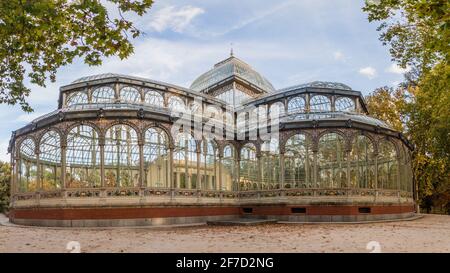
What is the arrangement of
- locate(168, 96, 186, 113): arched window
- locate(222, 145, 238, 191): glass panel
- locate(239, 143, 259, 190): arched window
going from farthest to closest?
locate(168, 96, 186, 113): arched window → locate(239, 143, 259, 190): arched window → locate(222, 145, 238, 191): glass panel

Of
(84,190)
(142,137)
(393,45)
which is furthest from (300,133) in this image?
(84,190)

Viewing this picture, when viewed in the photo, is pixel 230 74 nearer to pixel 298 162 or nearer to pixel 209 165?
pixel 209 165

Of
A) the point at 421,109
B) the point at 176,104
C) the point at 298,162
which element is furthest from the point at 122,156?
the point at 421,109

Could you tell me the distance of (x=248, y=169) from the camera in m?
26.4

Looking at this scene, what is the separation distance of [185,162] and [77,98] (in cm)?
1026

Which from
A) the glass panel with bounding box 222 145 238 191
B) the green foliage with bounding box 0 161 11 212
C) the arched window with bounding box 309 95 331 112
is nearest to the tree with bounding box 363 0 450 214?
the arched window with bounding box 309 95 331 112

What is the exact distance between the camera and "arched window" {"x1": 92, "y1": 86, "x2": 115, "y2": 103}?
2691 cm

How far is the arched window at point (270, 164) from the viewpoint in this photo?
2523 cm

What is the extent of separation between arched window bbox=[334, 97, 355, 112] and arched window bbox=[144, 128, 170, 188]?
1497cm

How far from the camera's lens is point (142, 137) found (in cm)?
2153

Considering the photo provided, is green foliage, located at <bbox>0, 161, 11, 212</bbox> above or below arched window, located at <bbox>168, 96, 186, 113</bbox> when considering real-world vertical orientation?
below

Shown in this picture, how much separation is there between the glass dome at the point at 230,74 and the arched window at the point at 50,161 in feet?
53.4

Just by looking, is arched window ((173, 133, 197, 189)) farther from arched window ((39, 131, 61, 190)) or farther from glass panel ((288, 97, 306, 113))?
glass panel ((288, 97, 306, 113))

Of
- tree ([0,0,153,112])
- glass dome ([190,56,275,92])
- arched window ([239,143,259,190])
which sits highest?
glass dome ([190,56,275,92])
